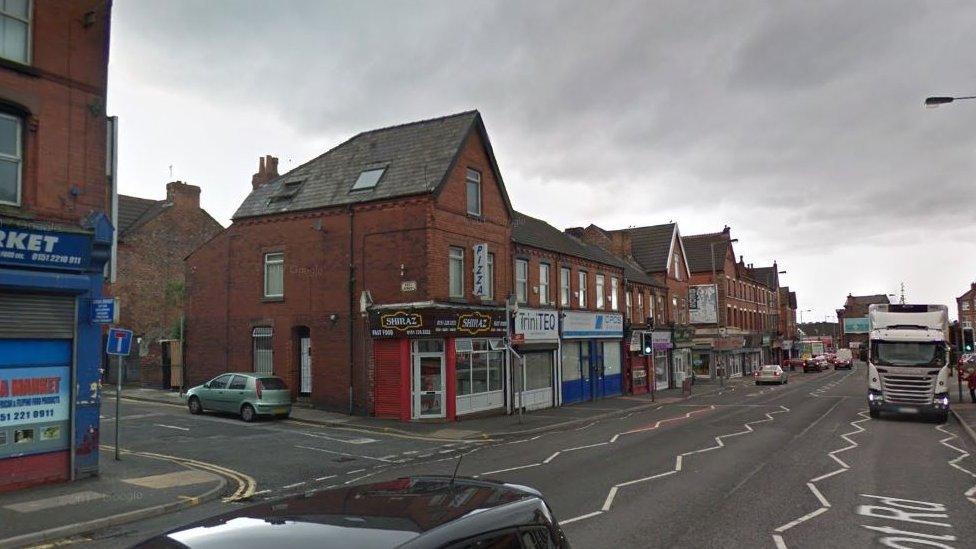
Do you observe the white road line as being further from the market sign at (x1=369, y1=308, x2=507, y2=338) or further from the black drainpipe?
the black drainpipe

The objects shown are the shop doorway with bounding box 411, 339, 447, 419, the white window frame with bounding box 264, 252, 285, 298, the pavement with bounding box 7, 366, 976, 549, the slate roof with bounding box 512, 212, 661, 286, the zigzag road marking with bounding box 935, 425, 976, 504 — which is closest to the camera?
the pavement with bounding box 7, 366, 976, 549

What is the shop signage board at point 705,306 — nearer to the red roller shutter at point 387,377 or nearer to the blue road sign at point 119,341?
the red roller shutter at point 387,377

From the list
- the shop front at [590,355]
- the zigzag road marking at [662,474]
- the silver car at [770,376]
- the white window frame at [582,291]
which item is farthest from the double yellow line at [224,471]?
the silver car at [770,376]

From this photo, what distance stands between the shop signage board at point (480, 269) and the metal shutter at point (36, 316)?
14501 mm

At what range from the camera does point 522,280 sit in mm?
29703

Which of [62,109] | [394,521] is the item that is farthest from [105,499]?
[394,521]

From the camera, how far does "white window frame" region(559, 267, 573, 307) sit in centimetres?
3262

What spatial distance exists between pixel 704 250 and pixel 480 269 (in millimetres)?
42227

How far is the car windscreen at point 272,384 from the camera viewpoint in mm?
22891

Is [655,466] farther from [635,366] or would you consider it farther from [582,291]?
[635,366]

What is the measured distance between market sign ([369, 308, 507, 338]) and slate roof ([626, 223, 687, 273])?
80.8 feet

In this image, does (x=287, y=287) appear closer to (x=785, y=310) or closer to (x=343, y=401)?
(x=343, y=401)

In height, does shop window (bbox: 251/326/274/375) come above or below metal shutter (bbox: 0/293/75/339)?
below

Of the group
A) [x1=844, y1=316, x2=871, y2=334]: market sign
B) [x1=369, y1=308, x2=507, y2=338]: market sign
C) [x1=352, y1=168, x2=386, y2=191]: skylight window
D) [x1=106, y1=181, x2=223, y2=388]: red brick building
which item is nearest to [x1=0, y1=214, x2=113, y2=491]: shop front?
[x1=369, y1=308, x2=507, y2=338]: market sign
